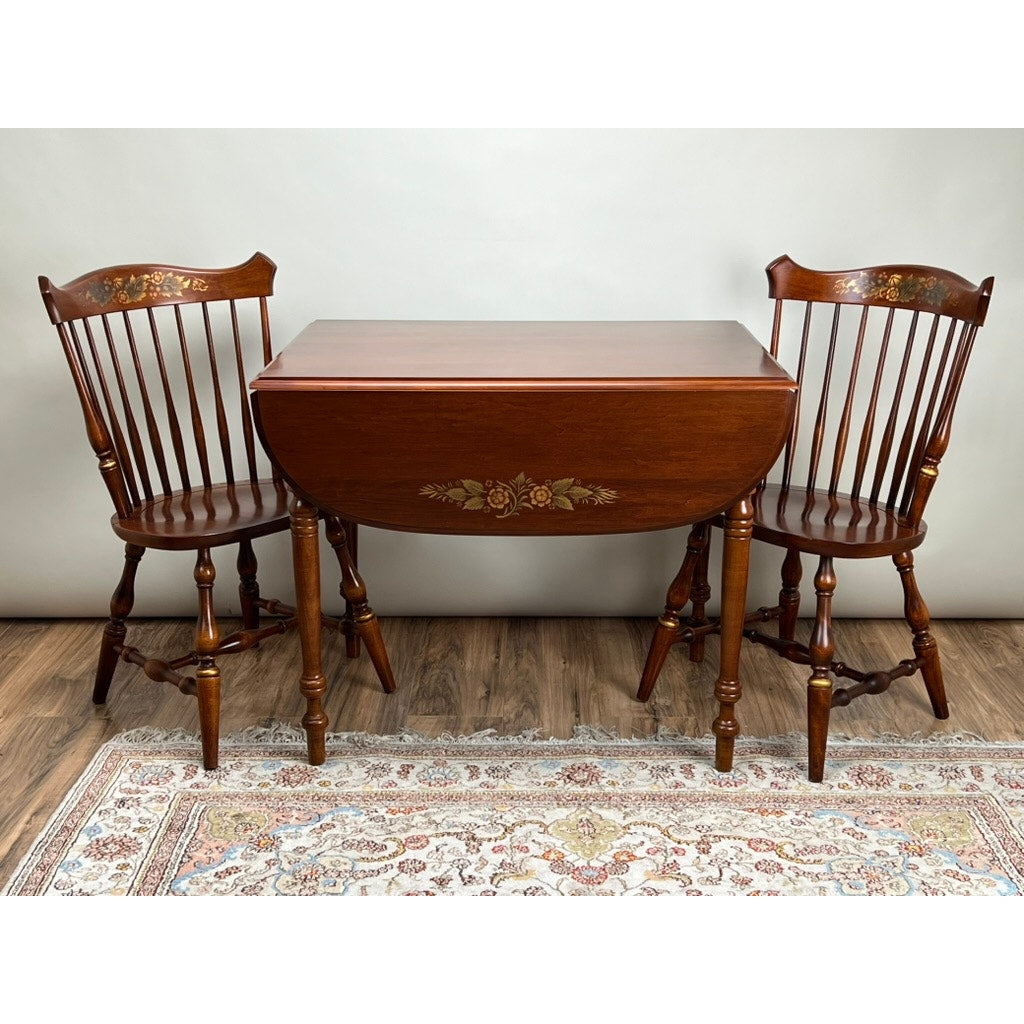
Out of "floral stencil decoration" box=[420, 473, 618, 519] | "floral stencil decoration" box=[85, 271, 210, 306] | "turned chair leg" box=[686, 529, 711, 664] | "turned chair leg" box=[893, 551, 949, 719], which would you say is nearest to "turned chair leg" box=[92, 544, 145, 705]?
"floral stencil decoration" box=[85, 271, 210, 306]

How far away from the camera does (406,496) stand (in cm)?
212

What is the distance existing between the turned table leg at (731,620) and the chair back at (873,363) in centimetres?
37

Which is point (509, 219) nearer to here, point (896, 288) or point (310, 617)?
point (896, 288)

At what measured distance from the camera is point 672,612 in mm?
2525

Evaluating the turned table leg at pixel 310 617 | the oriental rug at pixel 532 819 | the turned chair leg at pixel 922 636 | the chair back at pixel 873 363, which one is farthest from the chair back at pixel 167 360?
the turned chair leg at pixel 922 636

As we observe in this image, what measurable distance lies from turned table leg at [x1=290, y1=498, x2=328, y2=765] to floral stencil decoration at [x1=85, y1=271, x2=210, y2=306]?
24.4 inches

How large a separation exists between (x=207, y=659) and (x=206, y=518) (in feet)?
0.98

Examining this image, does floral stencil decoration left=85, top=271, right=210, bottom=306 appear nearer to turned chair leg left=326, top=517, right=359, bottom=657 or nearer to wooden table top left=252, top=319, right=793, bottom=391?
wooden table top left=252, top=319, right=793, bottom=391

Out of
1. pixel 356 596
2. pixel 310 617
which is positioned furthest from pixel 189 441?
pixel 310 617

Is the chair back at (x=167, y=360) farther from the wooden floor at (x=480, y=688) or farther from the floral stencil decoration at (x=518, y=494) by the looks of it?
the floral stencil decoration at (x=518, y=494)

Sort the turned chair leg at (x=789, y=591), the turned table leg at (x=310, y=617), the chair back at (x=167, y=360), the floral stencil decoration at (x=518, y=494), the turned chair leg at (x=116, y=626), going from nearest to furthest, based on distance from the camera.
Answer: the floral stencil decoration at (x=518, y=494)
the turned table leg at (x=310, y=617)
the chair back at (x=167, y=360)
the turned chair leg at (x=116, y=626)
the turned chair leg at (x=789, y=591)

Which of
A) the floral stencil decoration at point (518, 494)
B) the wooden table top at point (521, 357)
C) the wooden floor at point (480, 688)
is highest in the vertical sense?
the wooden table top at point (521, 357)

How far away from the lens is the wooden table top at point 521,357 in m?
2.05

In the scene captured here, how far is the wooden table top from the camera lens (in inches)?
80.8
